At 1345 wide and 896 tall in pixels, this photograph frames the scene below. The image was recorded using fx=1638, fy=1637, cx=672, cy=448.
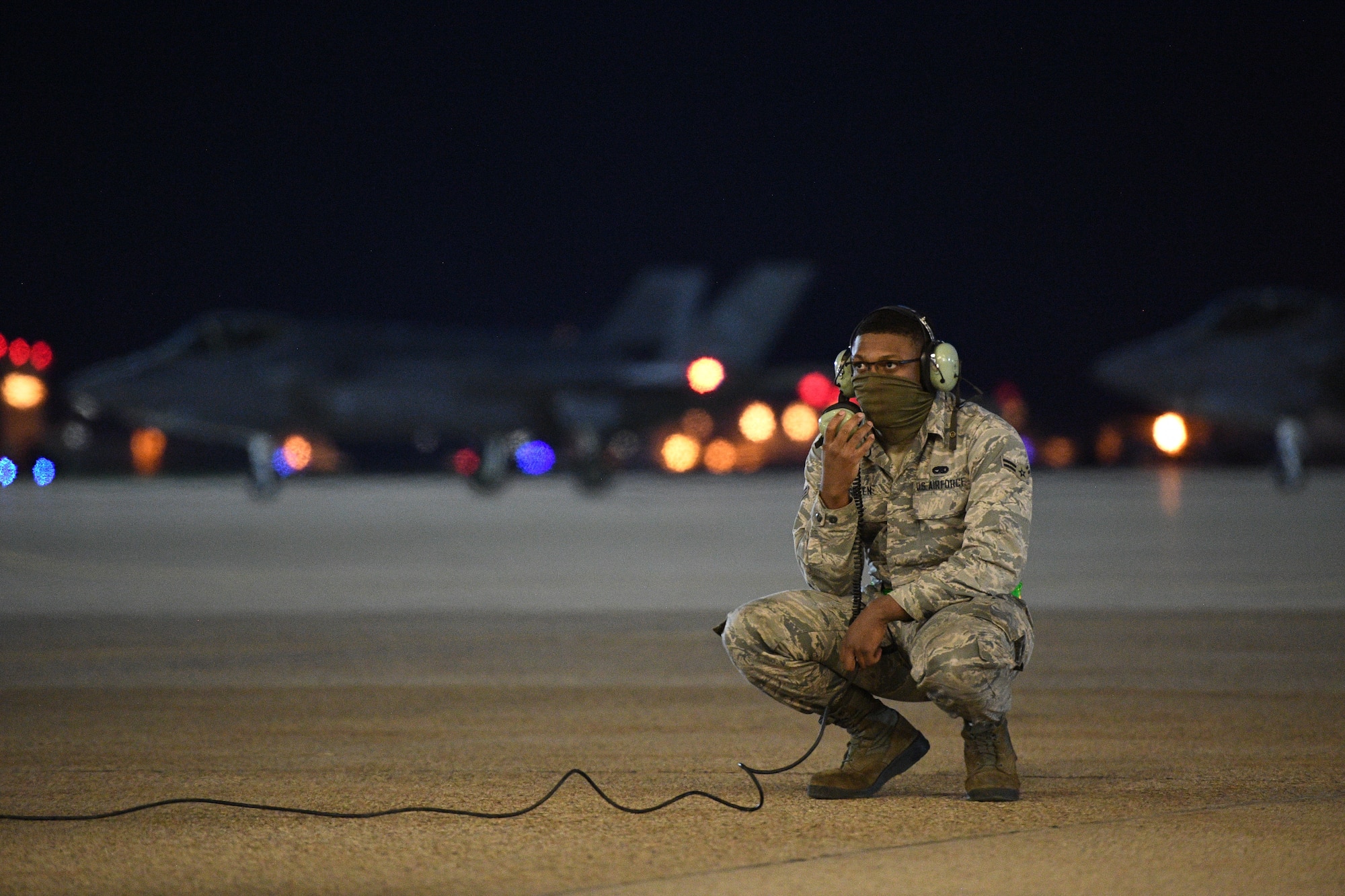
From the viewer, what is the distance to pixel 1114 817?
472 centimetres

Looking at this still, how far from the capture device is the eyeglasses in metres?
5.19

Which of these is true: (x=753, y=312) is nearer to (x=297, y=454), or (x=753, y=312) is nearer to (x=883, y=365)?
(x=297, y=454)

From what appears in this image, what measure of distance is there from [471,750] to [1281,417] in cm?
2538

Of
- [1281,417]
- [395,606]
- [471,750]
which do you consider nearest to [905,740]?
[471,750]

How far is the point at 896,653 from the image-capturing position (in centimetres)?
535

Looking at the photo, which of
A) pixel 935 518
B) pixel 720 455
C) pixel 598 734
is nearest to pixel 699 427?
pixel 720 455

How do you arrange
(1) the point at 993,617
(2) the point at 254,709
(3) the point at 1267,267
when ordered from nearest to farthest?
(1) the point at 993,617 < (2) the point at 254,709 < (3) the point at 1267,267

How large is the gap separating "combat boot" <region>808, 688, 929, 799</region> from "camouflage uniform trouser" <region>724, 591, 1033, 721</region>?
0.07 m

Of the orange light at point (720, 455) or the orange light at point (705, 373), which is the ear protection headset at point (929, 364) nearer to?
the orange light at point (705, 373)

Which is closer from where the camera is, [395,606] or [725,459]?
[395,606]

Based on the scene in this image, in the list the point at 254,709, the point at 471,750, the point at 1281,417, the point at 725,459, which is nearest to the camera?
the point at 471,750

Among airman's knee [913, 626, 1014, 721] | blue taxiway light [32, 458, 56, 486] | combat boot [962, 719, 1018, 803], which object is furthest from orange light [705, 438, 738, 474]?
airman's knee [913, 626, 1014, 721]

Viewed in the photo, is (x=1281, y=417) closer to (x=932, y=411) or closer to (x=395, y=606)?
(x=395, y=606)

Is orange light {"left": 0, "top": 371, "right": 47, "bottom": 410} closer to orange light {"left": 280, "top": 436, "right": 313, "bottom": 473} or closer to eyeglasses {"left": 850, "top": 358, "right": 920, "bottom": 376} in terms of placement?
orange light {"left": 280, "top": 436, "right": 313, "bottom": 473}
